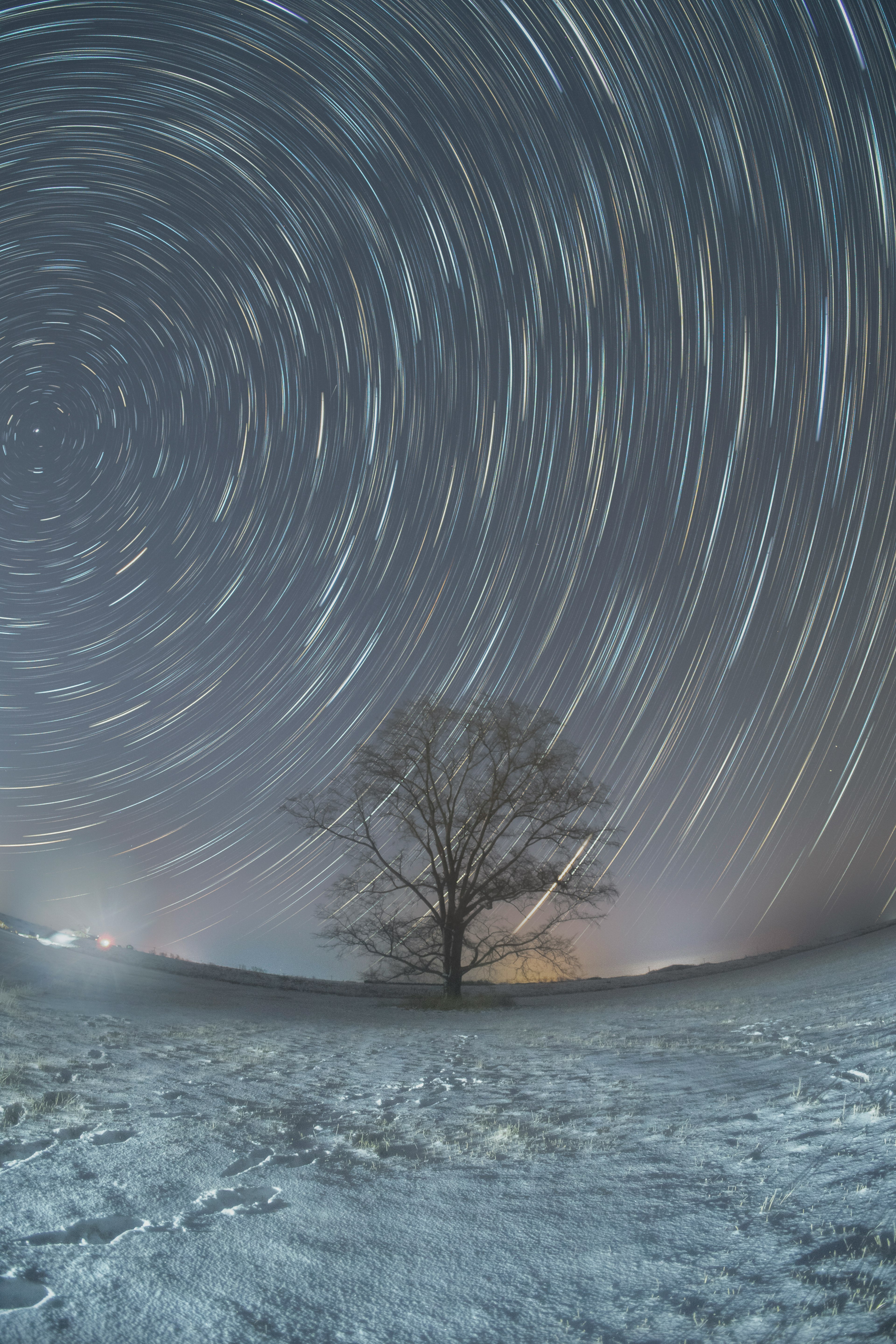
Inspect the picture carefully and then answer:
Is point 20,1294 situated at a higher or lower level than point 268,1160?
higher

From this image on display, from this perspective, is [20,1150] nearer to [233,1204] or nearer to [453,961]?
[233,1204]

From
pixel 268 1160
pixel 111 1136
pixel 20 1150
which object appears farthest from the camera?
pixel 111 1136

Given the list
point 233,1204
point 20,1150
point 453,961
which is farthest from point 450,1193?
point 453,961

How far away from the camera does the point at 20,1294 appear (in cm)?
242

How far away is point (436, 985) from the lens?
18.9 meters

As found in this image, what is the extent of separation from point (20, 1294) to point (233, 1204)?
105cm

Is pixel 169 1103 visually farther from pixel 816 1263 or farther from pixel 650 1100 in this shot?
pixel 816 1263

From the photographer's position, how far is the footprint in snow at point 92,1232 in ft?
9.15

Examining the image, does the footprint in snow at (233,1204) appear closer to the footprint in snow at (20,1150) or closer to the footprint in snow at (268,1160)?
the footprint in snow at (268,1160)

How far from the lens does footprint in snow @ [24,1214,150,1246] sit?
279 centimetres

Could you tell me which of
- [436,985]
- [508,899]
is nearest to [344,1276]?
[508,899]

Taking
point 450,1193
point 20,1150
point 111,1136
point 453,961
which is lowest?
point 453,961

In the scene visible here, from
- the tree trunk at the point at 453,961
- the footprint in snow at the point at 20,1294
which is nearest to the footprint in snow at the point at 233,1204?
the footprint in snow at the point at 20,1294

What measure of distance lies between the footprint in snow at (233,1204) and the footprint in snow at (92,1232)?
19 cm
